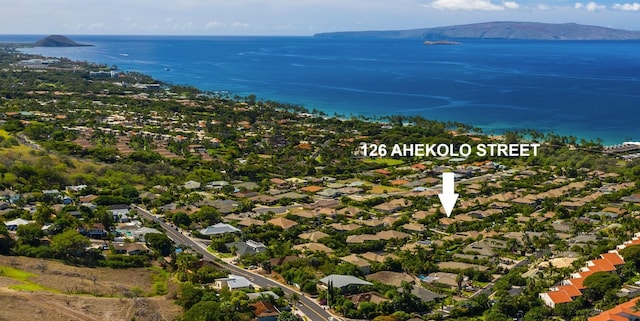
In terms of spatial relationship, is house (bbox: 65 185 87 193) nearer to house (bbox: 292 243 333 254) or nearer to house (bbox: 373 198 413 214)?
house (bbox: 292 243 333 254)

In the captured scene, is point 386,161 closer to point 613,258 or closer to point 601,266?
point 613,258

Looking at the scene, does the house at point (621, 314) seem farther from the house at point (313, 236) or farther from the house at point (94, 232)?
the house at point (94, 232)

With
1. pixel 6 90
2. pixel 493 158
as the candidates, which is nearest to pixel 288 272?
pixel 493 158

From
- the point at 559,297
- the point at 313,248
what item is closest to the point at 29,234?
the point at 313,248

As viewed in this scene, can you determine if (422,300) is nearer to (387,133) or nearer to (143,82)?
(387,133)

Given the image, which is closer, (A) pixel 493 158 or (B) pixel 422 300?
(B) pixel 422 300

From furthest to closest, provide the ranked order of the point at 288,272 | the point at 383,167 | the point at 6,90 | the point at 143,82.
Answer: the point at 143,82 < the point at 6,90 < the point at 383,167 < the point at 288,272
